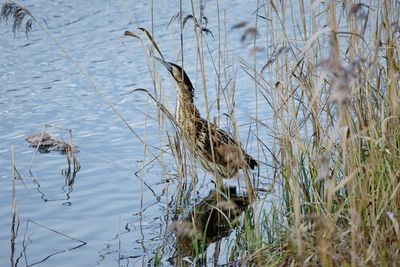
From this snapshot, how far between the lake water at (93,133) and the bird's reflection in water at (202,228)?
2.6 inches

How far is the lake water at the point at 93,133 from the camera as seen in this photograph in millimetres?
4430

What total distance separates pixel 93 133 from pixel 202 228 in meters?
1.74

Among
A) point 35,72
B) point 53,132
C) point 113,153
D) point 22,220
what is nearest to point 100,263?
point 22,220

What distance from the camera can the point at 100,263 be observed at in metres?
4.15

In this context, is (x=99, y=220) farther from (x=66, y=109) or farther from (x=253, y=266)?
(x=66, y=109)

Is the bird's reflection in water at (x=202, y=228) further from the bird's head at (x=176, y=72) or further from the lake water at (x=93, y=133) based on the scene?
the bird's head at (x=176, y=72)

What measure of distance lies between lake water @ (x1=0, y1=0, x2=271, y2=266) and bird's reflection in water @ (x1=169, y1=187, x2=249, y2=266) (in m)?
0.07

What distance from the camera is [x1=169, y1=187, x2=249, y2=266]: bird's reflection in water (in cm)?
404

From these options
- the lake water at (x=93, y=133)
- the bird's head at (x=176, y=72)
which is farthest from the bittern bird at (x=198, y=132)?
the lake water at (x=93, y=133)

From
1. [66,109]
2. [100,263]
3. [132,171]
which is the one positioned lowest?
[100,263]

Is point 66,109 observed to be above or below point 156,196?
above

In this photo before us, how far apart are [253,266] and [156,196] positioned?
158cm

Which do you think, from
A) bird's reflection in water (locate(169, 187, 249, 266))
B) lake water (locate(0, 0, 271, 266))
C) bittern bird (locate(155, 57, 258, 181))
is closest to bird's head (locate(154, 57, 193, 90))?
bittern bird (locate(155, 57, 258, 181))

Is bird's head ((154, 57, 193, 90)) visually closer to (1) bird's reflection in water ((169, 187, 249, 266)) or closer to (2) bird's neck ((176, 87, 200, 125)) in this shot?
(2) bird's neck ((176, 87, 200, 125))
